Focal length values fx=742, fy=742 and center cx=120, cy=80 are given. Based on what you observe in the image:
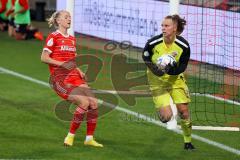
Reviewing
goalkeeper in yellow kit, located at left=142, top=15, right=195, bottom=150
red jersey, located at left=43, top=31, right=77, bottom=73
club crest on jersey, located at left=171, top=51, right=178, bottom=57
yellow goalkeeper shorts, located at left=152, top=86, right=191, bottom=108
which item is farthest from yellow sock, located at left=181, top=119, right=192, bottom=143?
red jersey, located at left=43, top=31, right=77, bottom=73

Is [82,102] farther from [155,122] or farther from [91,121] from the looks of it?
[155,122]

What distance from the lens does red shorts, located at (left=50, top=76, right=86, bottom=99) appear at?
10.4 metres

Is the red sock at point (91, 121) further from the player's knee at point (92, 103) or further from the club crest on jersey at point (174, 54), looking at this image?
the club crest on jersey at point (174, 54)

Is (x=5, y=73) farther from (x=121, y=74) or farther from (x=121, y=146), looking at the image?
(x=121, y=146)

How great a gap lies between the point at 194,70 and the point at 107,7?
18.6 ft

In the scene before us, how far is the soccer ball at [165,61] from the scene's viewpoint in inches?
400

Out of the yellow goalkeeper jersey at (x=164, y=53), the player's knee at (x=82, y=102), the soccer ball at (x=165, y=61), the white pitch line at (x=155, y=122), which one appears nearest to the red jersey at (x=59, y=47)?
the player's knee at (x=82, y=102)

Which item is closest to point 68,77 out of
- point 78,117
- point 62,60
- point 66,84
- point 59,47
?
point 66,84

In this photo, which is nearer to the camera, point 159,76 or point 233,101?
point 159,76

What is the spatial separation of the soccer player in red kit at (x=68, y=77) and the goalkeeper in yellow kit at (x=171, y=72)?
935 millimetres

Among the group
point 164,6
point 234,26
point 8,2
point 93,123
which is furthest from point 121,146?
point 8,2

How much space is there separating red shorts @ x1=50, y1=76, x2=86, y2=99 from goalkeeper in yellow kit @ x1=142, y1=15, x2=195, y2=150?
3.28 feet

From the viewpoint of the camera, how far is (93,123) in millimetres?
10477

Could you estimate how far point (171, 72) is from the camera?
1028 centimetres
